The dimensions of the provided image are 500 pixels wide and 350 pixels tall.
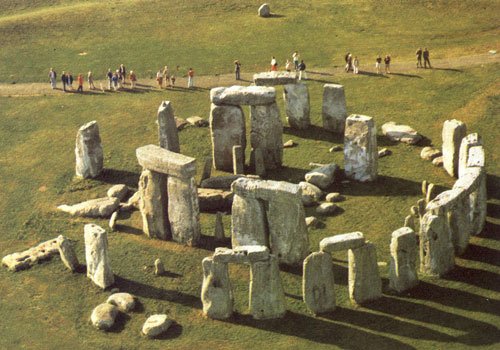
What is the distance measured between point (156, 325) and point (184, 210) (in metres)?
5.21

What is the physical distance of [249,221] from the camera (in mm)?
27031

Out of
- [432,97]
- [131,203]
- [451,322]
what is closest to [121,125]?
[131,203]

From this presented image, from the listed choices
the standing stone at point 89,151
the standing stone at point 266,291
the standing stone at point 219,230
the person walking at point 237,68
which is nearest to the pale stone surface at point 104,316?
the standing stone at point 266,291

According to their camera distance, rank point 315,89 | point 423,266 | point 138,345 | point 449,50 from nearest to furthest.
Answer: point 138,345 → point 423,266 → point 315,89 → point 449,50

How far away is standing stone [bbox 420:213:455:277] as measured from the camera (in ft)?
81.7

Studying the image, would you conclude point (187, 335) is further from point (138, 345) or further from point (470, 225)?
point (470, 225)

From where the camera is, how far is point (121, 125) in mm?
40438

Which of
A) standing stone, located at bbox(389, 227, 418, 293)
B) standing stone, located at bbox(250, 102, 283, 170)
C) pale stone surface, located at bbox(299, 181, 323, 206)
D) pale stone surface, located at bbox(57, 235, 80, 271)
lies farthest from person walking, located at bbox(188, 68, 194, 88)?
standing stone, located at bbox(389, 227, 418, 293)

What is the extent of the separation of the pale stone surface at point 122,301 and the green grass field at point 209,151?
1.18ft

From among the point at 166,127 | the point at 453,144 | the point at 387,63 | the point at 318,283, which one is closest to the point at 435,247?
the point at 318,283

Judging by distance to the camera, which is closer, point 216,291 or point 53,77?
point 216,291

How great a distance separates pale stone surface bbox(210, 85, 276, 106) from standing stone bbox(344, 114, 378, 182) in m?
3.28

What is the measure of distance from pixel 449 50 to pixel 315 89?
29.0 ft

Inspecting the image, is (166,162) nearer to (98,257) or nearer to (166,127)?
(98,257)
